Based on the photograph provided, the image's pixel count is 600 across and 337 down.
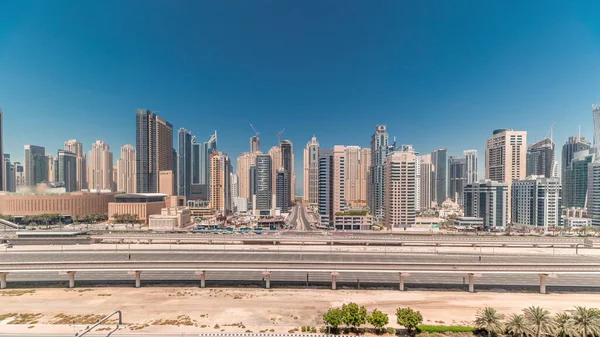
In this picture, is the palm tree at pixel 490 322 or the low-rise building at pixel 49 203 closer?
the palm tree at pixel 490 322

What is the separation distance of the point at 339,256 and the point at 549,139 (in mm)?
174226

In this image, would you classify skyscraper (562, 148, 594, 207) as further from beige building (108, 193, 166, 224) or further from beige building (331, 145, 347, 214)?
beige building (108, 193, 166, 224)

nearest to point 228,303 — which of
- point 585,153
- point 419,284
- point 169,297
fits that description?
point 169,297

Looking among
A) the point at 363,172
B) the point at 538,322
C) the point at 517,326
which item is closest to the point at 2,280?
the point at 517,326

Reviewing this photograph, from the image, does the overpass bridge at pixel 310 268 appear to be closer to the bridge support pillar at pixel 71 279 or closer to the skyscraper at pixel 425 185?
the bridge support pillar at pixel 71 279

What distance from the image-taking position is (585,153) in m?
122

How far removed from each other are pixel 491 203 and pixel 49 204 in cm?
18369

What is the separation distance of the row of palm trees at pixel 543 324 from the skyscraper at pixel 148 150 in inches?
7361

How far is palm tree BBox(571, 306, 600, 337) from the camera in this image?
24328mm

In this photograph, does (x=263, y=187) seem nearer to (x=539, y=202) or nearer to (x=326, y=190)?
(x=326, y=190)

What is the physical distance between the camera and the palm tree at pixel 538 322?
2470 cm

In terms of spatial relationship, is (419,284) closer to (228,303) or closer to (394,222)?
(228,303)

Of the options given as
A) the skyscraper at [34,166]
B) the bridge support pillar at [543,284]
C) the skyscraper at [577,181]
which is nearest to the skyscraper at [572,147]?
the skyscraper at [577,181]

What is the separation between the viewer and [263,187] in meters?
146
